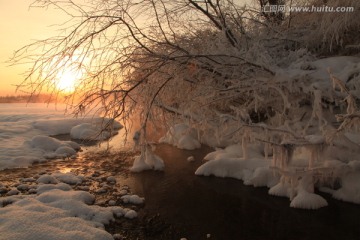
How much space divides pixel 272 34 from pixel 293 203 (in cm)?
531

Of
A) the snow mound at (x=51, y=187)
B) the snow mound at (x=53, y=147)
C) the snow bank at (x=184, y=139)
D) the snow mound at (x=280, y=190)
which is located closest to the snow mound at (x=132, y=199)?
the snow mound at (x=51, y=187)

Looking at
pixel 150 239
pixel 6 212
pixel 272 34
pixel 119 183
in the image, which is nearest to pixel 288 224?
pixel 150 239

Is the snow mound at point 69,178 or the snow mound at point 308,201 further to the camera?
the snow mound at point 69,178

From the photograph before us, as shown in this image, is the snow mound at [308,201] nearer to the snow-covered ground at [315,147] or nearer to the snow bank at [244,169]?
the snow-covered ground at [315,147]

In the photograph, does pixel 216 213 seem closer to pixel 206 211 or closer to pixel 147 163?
pixel 206 211

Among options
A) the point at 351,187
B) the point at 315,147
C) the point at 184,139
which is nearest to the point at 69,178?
the point at 184,139

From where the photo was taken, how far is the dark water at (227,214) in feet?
18.5

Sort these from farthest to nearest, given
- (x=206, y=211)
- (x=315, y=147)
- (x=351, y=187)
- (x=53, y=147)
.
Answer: (x=53, y=147)
(x=351, y=187)
(x=315, y=147)
(x=206, y=211)

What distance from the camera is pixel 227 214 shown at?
6508mm

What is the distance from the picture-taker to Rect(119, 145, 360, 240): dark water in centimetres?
563

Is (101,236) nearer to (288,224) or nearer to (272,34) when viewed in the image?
(288,224)

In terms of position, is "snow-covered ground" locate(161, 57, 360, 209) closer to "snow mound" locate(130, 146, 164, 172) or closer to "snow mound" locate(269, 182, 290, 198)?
"snow mound" locate(269, 182, 290, 198)

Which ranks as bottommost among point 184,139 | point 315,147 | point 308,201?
point 308,201

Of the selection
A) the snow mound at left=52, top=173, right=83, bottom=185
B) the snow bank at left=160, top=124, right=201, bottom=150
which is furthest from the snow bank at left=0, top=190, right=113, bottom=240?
the snow bank at left=160, top=124, right=201, bottom=150
